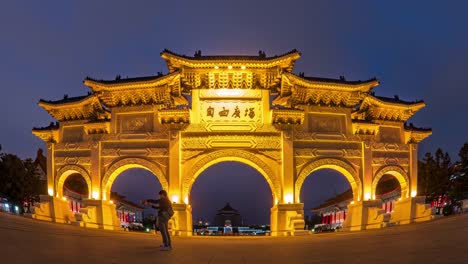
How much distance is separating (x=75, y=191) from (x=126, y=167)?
17.2m

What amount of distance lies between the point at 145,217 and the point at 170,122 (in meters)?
30.8

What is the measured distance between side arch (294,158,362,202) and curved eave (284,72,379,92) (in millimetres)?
3082

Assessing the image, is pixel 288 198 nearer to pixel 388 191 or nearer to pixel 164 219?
pixel 164 219

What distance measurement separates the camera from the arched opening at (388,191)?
34.3m

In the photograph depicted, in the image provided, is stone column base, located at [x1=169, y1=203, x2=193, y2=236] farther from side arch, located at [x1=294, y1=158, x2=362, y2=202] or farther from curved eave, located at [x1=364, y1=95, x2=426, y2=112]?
curved eave, located at [x1=364, y1=95, x2=426, y2=112]

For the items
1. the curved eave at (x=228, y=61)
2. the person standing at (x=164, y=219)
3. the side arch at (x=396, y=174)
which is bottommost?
the person standing at (x=164, y=219)

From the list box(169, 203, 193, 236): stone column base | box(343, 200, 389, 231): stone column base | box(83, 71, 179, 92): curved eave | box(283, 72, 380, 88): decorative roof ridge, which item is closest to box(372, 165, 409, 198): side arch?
box(343, 200, 389, 231): stone column base

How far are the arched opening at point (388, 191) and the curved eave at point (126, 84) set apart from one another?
19192 millimetres

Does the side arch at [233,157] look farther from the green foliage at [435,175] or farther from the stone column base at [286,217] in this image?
the green foliage at [435,175]

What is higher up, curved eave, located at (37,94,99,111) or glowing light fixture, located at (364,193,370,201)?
curved eave, located at (37,94,99,111)

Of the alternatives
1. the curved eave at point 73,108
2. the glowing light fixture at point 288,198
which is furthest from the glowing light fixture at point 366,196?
the curved eave at point 73,108

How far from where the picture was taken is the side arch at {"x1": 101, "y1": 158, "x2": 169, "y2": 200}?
2095cm

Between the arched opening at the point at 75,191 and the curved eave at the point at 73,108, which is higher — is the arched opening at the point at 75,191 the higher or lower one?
the lower one

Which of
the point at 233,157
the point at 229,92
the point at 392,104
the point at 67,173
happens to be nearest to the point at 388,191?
the point at 392,104
